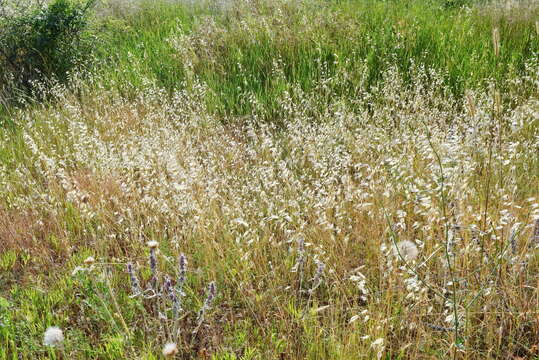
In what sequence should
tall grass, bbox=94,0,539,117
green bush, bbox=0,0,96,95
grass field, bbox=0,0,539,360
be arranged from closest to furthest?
grass field, bbox=0,0,539,360 → tall grass, bbox=94,0,539,117 → green bush, bbox=0,0,96,95

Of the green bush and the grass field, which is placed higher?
the green bush

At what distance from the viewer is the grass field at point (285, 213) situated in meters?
1.87

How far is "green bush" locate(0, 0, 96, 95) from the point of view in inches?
207

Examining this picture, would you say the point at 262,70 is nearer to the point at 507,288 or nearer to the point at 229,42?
the point at 229,42

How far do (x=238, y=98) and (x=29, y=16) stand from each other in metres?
2.88

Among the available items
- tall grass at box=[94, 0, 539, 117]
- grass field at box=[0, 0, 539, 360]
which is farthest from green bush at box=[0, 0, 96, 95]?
tall grass at box=[94, 0, 539, 117]

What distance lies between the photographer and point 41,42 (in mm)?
5285

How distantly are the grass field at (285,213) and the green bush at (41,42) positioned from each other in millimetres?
271

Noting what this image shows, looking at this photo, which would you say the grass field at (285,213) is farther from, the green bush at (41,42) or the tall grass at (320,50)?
the green bush at (41,42)

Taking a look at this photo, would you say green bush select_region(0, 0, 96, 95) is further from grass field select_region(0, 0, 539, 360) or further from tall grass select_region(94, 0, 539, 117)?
tall grass select_region(94, 0, 539, 117)

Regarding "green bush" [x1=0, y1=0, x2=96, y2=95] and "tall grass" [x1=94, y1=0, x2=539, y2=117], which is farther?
"green bush" [x1=0, y1=0, x2=96, y2=95]

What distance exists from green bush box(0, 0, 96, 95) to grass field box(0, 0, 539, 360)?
0.27 metres

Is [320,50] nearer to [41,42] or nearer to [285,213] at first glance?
[285,213]

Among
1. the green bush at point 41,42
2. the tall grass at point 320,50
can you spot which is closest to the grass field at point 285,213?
the tall grass at point 320,50
